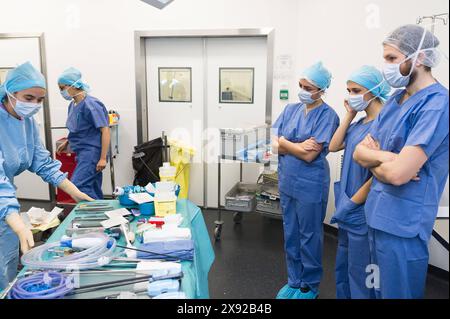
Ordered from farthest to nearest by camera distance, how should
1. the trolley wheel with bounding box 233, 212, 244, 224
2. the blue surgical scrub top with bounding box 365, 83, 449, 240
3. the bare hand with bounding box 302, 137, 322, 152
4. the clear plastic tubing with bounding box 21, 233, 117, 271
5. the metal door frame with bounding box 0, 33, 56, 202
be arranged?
the trolley wheel with bounding box 233, 212, 244, 224, the metal door frame with bounding box 0, 33, 56, 202, the bare hand with bounding box 302, 137, 322, 152, the clear plastic tubing with bounding box 21, 233, 117, 271, the blue surgical scrub top with bounding box 365, 83, 449, 240

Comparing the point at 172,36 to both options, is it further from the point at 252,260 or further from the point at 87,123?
the point at 252,260

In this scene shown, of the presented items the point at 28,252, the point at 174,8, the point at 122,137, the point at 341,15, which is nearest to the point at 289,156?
the point at 341,15

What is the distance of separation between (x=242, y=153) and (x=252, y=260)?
27.1 inches

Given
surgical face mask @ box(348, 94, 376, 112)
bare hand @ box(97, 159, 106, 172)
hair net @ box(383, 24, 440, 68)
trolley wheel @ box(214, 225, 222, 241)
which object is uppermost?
hair net @ box(383, 24, 440, 68)

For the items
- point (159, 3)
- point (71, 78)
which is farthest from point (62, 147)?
point (159, 3)

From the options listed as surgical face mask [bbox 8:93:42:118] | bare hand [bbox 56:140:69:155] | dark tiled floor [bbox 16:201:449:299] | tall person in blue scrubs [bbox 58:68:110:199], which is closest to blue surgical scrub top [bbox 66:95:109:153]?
tall person in blue scrubs [bbox 58:68:110:199]

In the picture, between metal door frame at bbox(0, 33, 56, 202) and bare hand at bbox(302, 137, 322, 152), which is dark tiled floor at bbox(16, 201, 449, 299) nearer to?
metal door frame at bbox(0, 33, 56, 202)

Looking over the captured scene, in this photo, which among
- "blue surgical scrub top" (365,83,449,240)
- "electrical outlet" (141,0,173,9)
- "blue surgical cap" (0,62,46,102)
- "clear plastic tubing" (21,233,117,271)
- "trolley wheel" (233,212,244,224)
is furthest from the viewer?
"trolley wheel" (233,212,244,224)

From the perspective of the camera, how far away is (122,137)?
7.92 feet

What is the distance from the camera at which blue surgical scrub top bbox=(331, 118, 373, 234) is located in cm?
113

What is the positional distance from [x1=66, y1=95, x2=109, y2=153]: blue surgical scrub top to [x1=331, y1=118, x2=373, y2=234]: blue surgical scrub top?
132 cm

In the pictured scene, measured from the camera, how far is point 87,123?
74.5 inches

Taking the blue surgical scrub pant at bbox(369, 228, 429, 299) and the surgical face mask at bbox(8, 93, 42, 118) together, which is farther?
the surgical face mask at bbox(8, 93, 42, 118)

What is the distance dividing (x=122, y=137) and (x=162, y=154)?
315 mm
